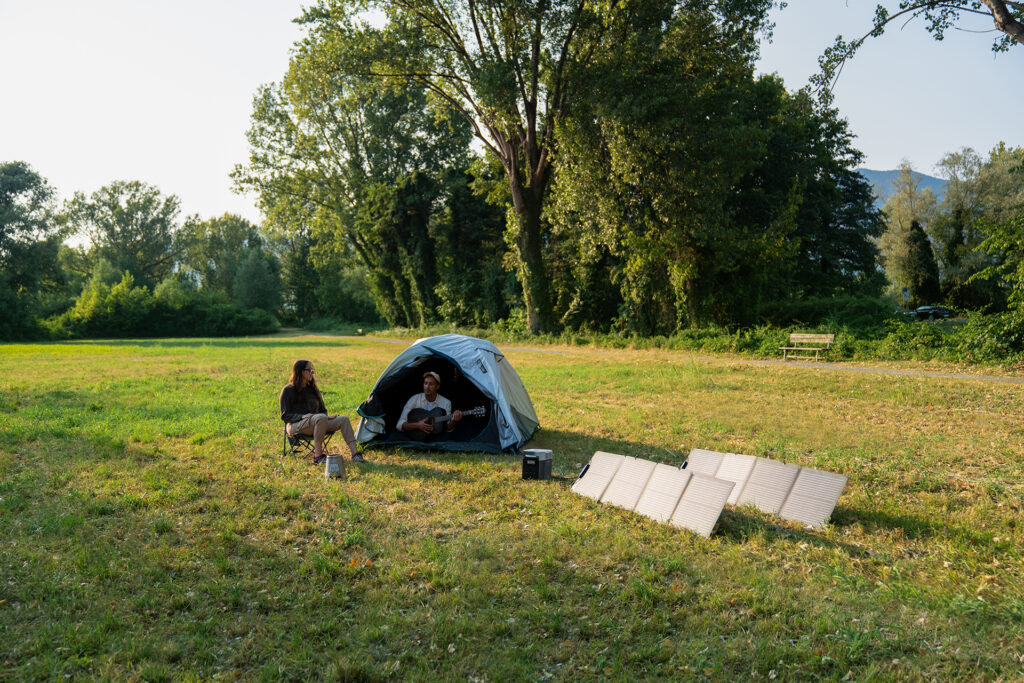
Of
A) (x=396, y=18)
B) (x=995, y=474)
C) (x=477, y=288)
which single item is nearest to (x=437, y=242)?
(x=477, y=288)

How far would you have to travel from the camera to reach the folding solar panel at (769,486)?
6215 millimetres

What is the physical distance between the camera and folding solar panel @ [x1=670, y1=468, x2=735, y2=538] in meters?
5.57

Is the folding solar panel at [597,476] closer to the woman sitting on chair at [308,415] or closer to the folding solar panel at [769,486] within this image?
the folding solar panel at [769,486]

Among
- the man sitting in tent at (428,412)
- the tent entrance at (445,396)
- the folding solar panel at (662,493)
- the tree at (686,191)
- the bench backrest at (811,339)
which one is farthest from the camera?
the tree at (686,191)

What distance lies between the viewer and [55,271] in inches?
1656

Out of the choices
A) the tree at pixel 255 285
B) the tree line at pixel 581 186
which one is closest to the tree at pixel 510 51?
the tree line at pixel 581 186

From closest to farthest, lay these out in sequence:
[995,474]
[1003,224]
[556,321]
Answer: [995,474] < [1003,224] < [556,321]

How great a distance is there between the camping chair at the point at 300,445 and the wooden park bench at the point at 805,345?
1446 centimetres

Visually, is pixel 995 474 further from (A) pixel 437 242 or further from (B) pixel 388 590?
(A) pixel 437 242

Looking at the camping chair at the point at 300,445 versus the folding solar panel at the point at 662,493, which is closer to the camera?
the folding solar panel at the point at 662,493

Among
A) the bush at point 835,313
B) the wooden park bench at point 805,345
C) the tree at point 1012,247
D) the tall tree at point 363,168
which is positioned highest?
the tall tree at point 363,168

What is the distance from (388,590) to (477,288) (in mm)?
30640

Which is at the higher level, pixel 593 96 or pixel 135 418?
pixel 593 96

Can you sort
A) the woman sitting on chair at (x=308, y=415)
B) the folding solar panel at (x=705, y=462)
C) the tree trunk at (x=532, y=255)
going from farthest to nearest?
the tree trunk at (x=532, y=255), the woman sitting on chair at (x=308, y=415), the folding solar panel at (x=705, y=462)
